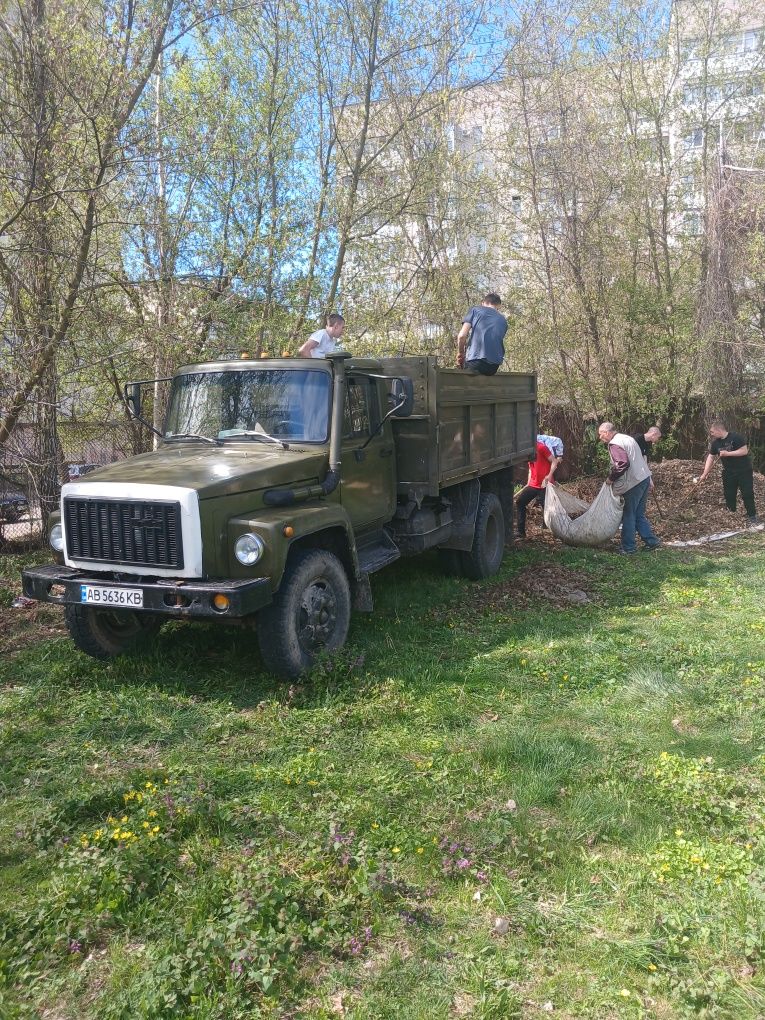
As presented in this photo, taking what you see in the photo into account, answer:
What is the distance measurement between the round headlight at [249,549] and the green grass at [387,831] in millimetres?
921

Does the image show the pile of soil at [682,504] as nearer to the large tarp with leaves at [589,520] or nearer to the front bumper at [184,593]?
the large tarp with leaves at [589,520]

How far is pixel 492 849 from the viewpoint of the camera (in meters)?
3.36

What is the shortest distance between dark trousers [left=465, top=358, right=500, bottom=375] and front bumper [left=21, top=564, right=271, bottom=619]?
4.54m

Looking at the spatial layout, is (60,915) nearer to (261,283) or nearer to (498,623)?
(498,623)

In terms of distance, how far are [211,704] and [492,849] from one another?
2.22 meters

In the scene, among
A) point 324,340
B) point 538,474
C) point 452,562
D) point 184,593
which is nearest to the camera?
point 184,593

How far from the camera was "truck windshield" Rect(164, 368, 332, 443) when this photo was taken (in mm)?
5832

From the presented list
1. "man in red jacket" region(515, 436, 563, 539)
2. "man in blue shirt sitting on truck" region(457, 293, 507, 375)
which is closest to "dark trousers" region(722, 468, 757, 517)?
"man in red jacket" region(515, 436, 563, 539)

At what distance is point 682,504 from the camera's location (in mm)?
12719

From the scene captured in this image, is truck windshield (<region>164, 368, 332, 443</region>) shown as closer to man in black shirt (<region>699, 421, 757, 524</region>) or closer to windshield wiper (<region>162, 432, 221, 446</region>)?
windshield wiper (<region>162, 432, 221, 446</region>)

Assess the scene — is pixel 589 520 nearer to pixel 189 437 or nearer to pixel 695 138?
pixel 189 437

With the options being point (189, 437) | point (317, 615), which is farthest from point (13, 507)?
point (317, 615)

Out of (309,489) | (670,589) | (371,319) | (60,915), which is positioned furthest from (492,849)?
(371,319)

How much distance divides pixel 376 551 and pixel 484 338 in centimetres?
303
